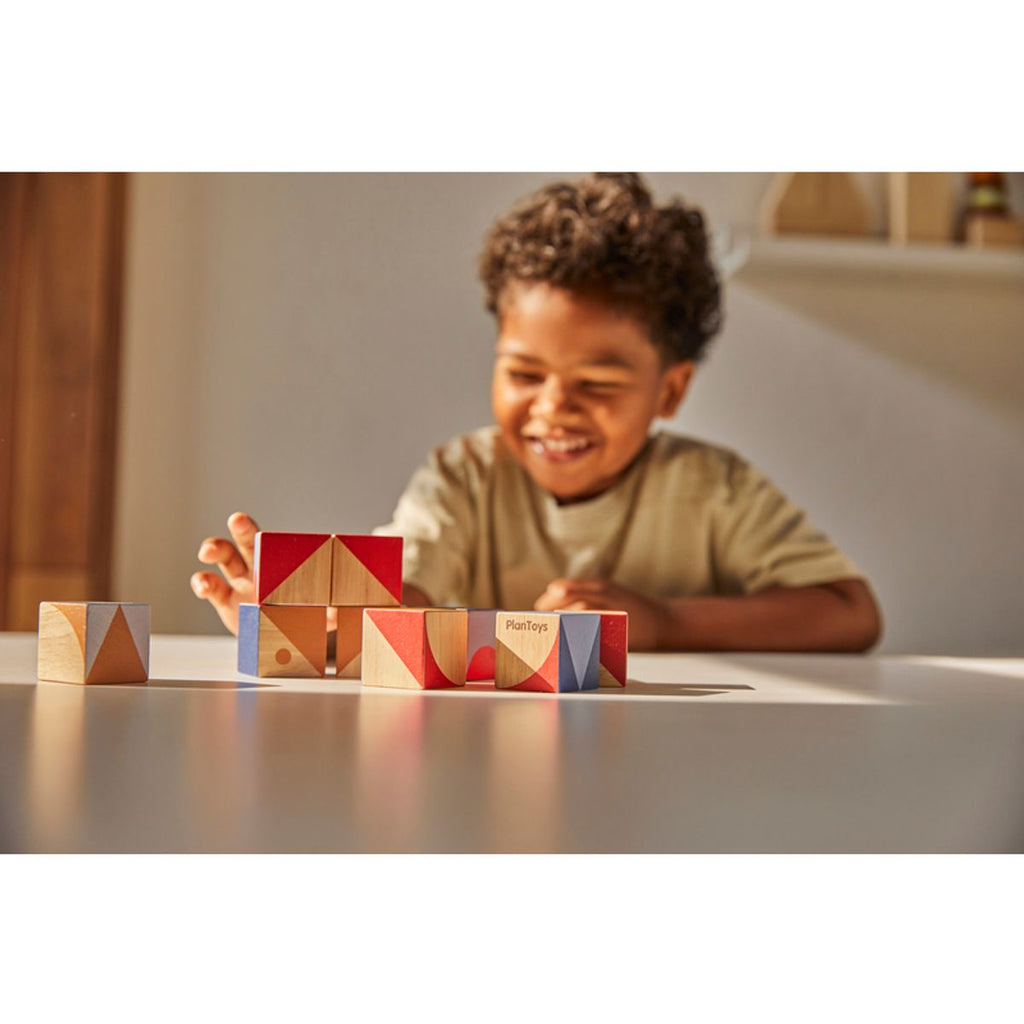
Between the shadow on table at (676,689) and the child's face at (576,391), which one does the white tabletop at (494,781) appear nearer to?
the shadow on table at (676,689)

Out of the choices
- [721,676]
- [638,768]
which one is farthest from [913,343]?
[638,768]

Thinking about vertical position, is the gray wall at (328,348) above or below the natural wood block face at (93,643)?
above

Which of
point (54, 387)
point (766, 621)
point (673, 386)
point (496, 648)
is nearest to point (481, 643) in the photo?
point (496, 648)

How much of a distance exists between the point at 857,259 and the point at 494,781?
1.83 meters

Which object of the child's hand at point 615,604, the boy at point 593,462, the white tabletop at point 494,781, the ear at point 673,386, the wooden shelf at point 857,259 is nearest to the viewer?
the white tabletop at point 494,781

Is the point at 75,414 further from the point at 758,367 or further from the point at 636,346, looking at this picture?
the point at 758,367

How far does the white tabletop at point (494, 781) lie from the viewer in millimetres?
490

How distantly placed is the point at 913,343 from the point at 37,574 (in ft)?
5.81

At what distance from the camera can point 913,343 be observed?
221cm

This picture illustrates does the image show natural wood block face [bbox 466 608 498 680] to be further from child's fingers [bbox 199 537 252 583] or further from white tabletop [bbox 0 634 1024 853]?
child's fingers [bbox 199 537 252 583]

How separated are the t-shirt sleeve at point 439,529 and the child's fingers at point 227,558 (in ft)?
1.85

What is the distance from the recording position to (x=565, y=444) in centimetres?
182

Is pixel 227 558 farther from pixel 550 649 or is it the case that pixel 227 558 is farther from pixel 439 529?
pixel 439 529

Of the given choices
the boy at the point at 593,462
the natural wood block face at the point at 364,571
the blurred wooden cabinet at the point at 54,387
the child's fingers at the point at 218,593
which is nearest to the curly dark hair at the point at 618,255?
the boy at the point at 593,462
